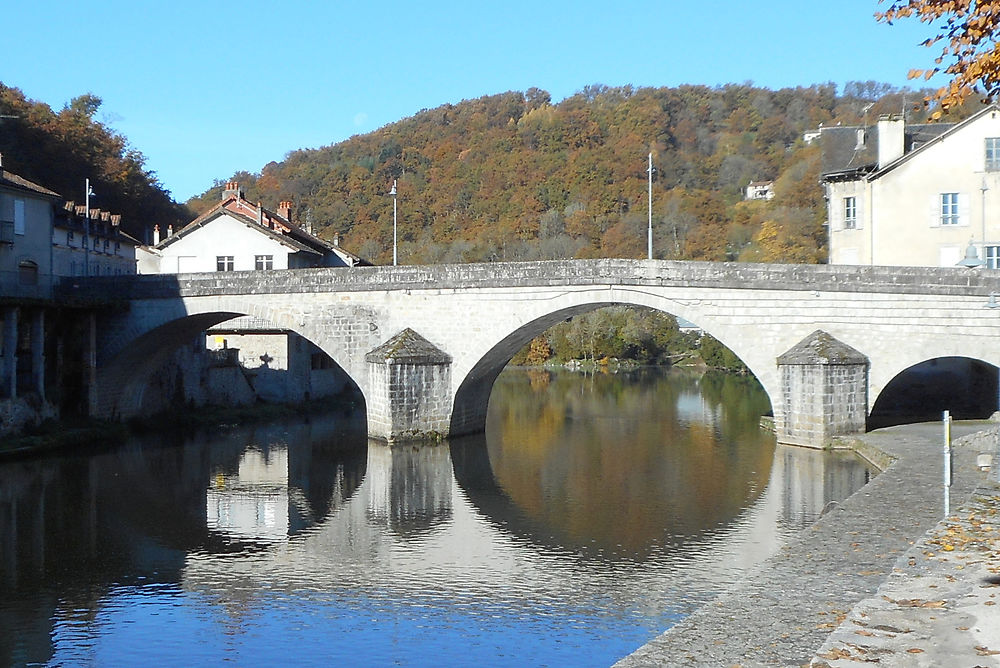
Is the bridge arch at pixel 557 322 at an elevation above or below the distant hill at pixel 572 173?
below

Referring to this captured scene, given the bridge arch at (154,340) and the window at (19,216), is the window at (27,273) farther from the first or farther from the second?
the bridge arch at (154,340)

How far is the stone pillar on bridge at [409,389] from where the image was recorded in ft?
74.4

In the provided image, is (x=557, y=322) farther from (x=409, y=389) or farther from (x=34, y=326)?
(x=34, y=326)

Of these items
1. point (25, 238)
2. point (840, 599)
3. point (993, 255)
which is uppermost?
point (25, 238)

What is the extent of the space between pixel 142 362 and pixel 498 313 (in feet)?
37.9

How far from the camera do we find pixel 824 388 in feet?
66.6

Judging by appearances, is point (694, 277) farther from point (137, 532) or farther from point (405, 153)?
point (405, 153)

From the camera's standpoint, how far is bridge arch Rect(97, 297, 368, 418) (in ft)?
81.3

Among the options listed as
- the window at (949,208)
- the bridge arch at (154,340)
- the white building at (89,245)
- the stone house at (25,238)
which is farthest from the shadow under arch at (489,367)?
the white building at (89,245)

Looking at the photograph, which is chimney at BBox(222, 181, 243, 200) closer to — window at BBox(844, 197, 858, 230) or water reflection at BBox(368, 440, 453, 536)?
water reflection at BBox(368, 440, 453, 536)

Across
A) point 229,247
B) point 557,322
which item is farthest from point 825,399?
point 229,247

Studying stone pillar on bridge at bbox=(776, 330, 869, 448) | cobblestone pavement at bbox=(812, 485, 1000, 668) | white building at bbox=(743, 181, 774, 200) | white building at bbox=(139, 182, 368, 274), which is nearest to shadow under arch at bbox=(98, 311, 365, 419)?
white building at bbox=(139, 182, 368, 274)

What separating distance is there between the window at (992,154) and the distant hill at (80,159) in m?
34.0

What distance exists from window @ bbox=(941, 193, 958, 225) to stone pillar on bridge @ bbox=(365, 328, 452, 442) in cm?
1389
